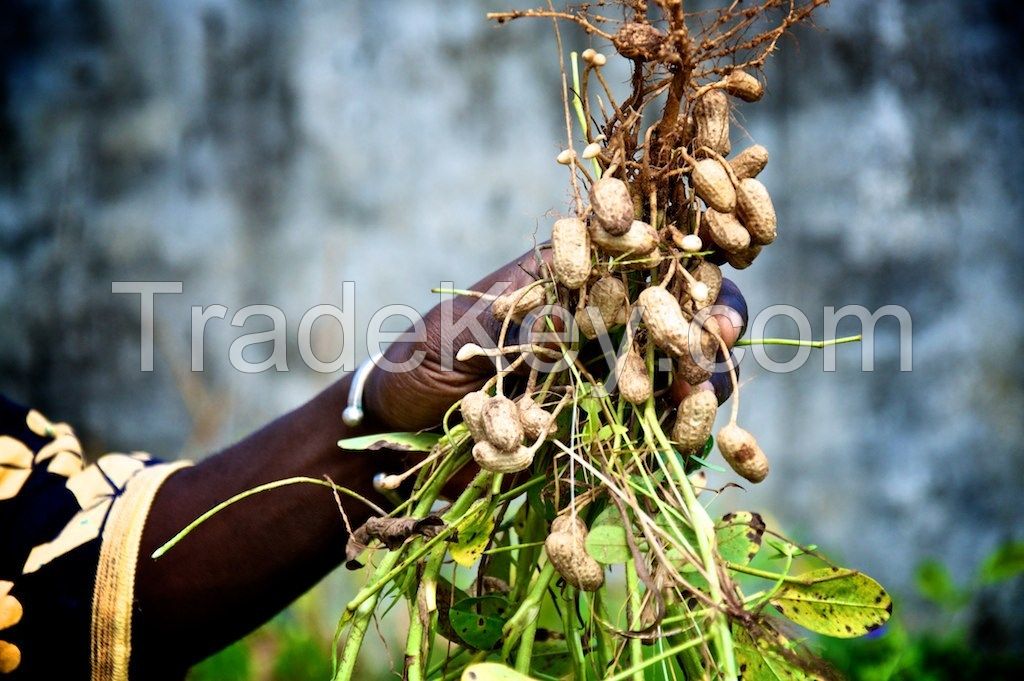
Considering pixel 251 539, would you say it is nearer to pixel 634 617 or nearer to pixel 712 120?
pixel 634 617

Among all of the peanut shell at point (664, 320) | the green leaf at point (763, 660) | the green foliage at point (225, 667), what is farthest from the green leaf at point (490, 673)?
the green foliage at point (225, 667)

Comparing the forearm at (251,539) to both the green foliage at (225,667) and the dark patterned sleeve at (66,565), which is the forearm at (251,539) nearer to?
the dark patterned sleeve at (66,565)

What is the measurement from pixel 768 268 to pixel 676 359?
197 centimetres

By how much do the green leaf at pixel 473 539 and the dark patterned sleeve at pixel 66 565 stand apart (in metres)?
0.54

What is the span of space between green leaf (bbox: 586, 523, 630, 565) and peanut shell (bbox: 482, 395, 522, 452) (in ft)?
0.30

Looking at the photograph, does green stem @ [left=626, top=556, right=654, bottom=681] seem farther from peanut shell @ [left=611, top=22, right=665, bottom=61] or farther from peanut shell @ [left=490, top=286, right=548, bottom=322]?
peanut shell @ [left=611, top=22, right=665, bottom=61]

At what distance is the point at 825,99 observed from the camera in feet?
8.36

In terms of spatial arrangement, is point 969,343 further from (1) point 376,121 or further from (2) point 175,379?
(2) point 175,379

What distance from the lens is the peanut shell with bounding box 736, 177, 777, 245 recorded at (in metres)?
0.75

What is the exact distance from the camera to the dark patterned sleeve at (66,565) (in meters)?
1.11

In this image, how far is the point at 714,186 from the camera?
731 millimetres

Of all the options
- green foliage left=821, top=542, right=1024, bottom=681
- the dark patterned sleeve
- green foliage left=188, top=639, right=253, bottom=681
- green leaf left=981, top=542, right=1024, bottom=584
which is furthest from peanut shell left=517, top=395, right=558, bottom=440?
green leaf left=981, top=542, right=1024, bottom=584

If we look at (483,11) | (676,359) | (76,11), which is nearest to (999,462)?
(483,11)

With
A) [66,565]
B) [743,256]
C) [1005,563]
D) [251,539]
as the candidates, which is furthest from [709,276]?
[1005,563]
